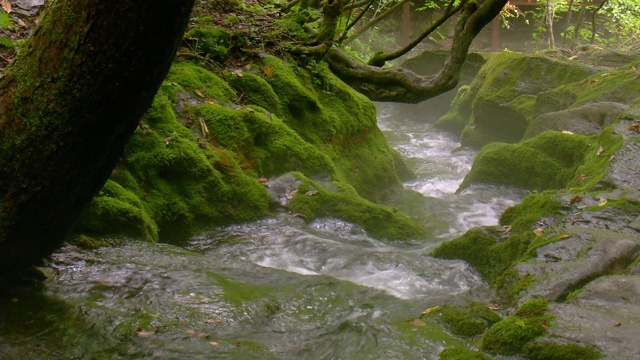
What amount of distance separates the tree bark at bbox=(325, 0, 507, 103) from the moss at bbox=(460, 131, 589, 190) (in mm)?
2499

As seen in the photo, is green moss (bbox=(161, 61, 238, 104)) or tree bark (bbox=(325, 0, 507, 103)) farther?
tree bark (bbox=(325, 0, 507, 103))

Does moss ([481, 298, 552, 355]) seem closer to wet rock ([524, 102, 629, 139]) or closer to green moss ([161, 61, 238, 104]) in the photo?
green moss ([161, 61, 238, 104])

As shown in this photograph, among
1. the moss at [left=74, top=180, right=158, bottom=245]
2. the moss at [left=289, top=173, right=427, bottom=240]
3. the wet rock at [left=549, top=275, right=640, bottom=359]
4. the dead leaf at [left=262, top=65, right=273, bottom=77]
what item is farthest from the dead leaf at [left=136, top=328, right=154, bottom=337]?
the dead leaf at [left=262, top=65, right=273, bottom=77]

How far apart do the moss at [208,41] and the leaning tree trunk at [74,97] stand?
14.7 feet

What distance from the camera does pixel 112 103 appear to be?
2213mm

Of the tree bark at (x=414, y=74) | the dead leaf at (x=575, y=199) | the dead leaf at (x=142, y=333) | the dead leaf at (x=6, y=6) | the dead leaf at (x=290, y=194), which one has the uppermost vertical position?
the tree bark at (x=414, y=74)

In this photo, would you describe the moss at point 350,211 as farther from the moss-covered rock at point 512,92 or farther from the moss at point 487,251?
the moss-covered rock at point 512,92

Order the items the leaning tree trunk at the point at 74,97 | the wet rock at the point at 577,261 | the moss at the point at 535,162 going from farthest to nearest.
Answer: the moss at the point at 535,162 < the wet rock at the point at 577,261 < the leaning tree trunk at the point at 74,97

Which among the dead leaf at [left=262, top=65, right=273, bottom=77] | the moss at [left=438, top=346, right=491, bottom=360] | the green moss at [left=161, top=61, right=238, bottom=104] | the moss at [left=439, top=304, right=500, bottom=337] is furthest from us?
the dead leaf at [left=262, top=65, right=273, bottom=77]

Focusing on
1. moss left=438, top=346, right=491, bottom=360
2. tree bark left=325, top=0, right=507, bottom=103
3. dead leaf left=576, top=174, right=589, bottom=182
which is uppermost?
tree bark left=325, top=0, right=507, bottom=103

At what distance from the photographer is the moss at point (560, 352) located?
9.90 feet

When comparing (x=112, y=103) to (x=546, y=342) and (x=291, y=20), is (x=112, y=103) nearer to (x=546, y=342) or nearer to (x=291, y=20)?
(x=546, y=342)

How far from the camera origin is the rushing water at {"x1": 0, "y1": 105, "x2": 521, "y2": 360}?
2.96 meters

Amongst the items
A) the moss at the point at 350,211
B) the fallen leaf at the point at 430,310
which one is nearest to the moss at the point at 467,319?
the fallen leaf at the point at 430,310
